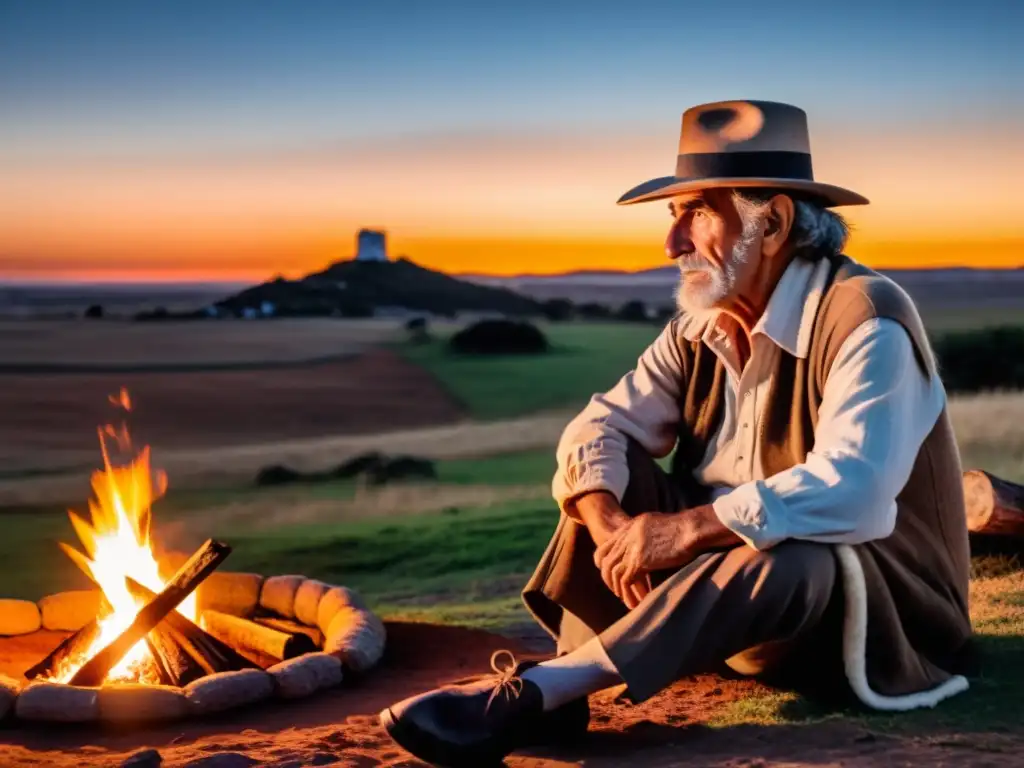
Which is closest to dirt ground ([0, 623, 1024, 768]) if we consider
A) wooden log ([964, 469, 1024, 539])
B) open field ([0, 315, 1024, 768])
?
open field ([0, 315, 1024, 768])

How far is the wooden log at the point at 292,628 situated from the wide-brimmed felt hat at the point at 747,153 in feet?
9.03

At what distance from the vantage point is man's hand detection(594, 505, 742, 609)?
368cm

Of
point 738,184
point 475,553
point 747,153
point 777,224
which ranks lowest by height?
point 475,553

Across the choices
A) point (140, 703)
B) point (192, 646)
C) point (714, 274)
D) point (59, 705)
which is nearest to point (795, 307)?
point (714, 274)

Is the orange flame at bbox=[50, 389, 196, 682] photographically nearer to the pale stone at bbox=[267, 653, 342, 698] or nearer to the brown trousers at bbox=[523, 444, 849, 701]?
the pale stone at bbox=[267, 653, 342, 698]

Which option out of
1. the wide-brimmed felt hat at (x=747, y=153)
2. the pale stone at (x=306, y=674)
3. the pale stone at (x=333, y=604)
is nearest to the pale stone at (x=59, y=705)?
the pale stone at (x=306, y=674)

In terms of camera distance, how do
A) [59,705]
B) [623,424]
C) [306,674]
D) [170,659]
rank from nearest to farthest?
[623,424] < [59,705] < [306,674] < [170,659]

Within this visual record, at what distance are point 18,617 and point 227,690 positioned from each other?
2.05m

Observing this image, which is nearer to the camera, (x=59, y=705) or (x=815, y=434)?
(x=815, y=434)

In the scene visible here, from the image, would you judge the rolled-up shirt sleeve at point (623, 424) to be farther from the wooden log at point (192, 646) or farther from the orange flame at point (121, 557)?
the orange flame at point (121, 557)

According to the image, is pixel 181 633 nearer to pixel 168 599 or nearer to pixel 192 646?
pixel 192 646

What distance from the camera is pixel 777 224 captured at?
4207 millimetres

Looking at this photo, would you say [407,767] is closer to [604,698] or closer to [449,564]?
[604,698]

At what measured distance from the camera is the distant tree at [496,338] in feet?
42.5
